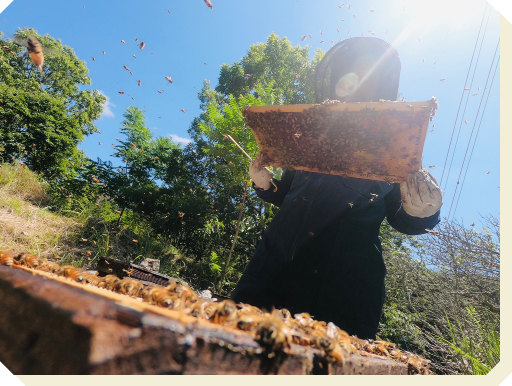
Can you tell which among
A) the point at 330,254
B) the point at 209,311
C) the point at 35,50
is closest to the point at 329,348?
the point at 209,311

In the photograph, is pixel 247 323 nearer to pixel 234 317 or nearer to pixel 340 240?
pixel 234 317

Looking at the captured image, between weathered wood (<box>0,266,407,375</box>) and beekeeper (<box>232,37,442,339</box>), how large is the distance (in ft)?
4.83

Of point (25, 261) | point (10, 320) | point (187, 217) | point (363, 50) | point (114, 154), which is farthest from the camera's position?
point (114, 154)

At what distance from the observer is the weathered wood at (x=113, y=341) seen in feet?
1.28

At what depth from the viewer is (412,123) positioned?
1723 mm

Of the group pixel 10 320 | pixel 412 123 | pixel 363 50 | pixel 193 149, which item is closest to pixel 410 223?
pixel 412 123

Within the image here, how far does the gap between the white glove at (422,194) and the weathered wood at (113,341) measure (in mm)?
1771

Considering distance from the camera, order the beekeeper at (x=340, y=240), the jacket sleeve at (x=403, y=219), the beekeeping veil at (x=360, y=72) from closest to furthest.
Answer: the beekeeper at (x=340, y=240) → the jacket sleeve at (x=403, y=219) → the beekeeping veil at (x=360, y=72)

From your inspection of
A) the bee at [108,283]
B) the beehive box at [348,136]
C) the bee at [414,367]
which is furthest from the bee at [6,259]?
the beehive box at [348,136]

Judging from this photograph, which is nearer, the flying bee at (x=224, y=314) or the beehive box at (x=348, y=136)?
the flying bee at (x=224, y=314)

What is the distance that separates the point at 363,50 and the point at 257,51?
518 inches

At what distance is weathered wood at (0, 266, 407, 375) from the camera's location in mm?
390

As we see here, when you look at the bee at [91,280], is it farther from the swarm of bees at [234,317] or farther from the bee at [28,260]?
the bee at [28,260]

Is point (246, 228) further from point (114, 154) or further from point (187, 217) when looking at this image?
point (114, 154)
